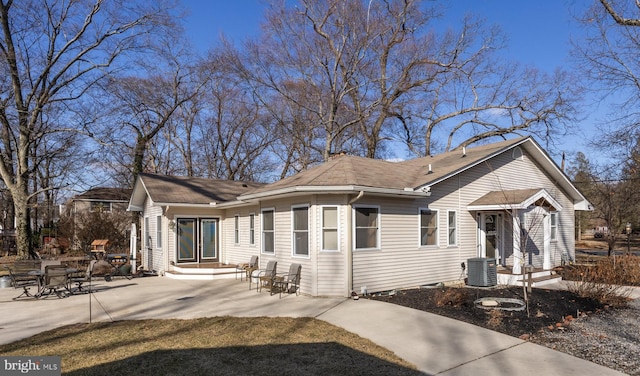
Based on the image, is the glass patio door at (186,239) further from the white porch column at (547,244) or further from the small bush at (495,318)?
the white porch column at (547,244)

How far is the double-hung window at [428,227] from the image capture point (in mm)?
12250

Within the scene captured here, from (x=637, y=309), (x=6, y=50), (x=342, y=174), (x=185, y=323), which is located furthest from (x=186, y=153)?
(x=637, y=309)

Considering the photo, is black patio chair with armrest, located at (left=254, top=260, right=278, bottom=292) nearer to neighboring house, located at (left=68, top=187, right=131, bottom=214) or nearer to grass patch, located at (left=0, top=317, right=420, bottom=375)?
grass patch, located at (left=0, top=317, right=420, bottom=375)

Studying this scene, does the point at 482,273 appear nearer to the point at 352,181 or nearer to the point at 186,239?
the point at 352,181

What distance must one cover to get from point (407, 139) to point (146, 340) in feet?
87.4

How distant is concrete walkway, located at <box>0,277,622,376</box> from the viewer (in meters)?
5.57

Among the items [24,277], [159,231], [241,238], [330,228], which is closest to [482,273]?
[330,228]

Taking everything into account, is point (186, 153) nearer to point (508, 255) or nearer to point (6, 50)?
point (6, 50)

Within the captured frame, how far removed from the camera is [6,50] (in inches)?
725

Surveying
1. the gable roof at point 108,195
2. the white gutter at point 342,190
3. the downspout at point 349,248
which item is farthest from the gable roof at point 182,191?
the gable roof at point 108,195

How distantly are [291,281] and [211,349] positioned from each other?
194 inches

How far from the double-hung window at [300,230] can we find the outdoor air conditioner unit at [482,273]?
5.09 meters

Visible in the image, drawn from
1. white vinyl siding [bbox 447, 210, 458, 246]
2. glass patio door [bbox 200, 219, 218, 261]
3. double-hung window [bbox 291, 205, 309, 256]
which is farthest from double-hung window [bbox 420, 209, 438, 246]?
glass patio door [bbox 200, 219, 218, 261]

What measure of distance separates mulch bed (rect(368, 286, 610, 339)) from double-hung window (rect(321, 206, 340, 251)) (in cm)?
167
